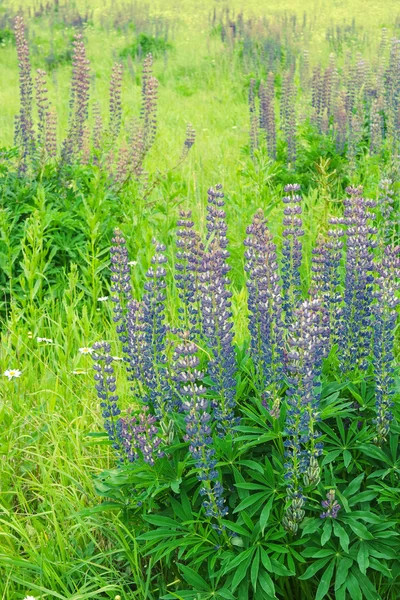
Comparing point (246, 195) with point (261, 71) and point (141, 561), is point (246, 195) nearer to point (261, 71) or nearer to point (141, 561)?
point (141, 561)

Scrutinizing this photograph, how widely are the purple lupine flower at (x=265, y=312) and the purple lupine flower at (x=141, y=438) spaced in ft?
1.26

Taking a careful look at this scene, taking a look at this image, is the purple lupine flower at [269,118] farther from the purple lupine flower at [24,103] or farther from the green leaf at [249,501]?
the green leaf at [249,501]

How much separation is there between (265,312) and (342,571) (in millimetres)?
809

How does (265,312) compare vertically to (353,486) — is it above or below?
above

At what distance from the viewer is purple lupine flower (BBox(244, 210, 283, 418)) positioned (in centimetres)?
225

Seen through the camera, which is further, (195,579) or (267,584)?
(195,579)

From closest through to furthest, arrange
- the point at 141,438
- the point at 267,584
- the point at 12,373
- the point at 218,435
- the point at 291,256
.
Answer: the point at 267,584 → the point at 141,438 → the point at 218,435 → the point at 291,256 → the point at 12,373

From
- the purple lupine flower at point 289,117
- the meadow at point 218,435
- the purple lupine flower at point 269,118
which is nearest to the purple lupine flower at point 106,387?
the meadow at point 218,435

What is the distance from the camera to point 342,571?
6.76 feet

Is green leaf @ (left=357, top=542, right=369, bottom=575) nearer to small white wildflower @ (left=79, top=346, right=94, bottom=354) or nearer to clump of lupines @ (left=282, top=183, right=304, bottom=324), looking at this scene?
clump of lupines @ (left=282, top=183, right=304, bottom=324)

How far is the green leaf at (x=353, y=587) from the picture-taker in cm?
202

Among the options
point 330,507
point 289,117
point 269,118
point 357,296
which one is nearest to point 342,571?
point 330,507

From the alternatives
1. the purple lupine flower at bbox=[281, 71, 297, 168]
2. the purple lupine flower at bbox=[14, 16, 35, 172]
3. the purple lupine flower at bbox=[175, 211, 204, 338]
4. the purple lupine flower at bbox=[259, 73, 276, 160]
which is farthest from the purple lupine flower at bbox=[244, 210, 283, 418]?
the purple lupine flower at bbox=[259, 73, 276, 160]

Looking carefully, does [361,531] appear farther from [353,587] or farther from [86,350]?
[86,350]
